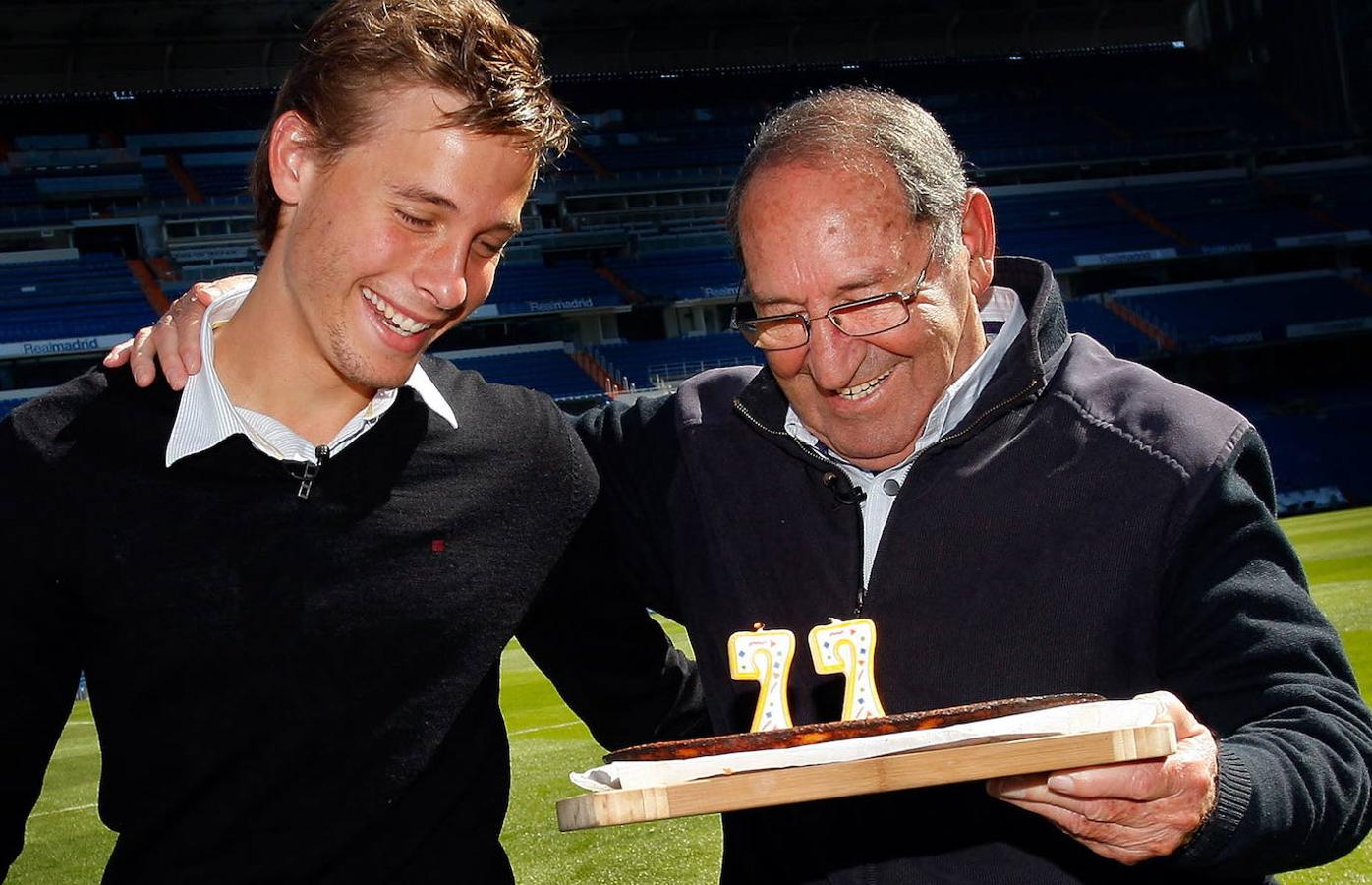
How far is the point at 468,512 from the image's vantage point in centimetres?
237

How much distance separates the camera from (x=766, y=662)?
2.26 meters

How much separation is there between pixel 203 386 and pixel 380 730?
63 cm

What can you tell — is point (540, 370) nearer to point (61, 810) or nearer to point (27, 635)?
point (61, 810)

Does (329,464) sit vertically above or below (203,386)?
below

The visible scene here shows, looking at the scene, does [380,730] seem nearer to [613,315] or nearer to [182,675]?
[182,675]

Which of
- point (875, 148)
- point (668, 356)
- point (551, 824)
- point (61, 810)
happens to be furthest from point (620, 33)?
point (875, 148)

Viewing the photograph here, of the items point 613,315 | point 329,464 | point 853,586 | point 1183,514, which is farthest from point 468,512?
point 613,315

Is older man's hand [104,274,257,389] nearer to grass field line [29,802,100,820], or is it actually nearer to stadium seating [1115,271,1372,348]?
grass field line [29,802,100,820]

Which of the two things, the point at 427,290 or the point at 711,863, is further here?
the point at 711,863

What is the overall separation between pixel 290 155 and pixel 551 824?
15.3ft

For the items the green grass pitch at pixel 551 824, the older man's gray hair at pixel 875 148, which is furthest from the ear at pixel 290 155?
the green grass pitch at pixel 551 824

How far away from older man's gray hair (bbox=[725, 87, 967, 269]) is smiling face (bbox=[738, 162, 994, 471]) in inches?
0.9

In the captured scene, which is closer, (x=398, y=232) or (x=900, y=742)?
(x=900, y=742)

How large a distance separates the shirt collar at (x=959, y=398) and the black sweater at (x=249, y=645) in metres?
0.59
